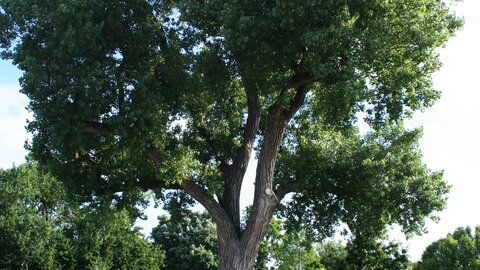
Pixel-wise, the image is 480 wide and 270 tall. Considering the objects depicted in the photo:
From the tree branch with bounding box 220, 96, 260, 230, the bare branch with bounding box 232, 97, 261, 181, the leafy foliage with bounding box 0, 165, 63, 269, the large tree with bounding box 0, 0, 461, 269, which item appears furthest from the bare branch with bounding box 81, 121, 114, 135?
the leafy foliage with bounding box 0, 165, 63, 269

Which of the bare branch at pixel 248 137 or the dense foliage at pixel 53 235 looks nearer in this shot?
the bare branch at pixel 248 137

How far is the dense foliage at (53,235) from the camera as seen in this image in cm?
2656

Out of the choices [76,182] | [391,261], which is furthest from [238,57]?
[391,261]

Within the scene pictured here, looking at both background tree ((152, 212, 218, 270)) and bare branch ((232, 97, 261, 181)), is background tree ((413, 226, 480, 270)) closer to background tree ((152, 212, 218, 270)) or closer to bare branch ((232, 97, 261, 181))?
background tree ((152, 212, 218, 270))

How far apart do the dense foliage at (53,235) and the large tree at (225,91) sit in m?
12.3

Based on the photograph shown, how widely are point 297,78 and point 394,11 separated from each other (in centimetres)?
291

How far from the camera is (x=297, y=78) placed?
13.3 meters

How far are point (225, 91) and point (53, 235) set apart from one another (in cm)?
1701

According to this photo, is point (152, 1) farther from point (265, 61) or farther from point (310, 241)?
point (310, 241)

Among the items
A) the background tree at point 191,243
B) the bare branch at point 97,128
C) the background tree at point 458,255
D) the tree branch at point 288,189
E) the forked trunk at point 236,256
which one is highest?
the background tree at point 191,243

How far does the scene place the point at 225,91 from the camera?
15492 millimetres

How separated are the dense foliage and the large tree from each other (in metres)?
12.3

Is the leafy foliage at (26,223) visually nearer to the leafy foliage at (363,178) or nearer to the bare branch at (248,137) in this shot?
the bare branch at (248,137)

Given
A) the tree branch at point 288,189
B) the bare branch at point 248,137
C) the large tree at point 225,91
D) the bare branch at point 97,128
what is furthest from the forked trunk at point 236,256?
the bare branch at point 97,128
